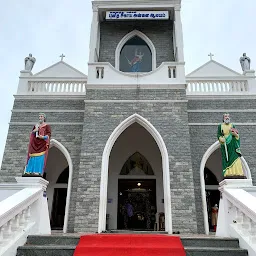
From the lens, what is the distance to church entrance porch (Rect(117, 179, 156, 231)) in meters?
11.4

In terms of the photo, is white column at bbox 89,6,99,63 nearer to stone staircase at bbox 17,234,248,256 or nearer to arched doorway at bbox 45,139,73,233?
arched doorway at bbox 45,139,73,233

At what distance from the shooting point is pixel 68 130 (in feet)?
34.3

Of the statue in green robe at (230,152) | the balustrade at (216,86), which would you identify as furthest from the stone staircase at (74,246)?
the balustrade at (216,86)

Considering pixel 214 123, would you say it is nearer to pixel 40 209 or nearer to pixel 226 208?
pixel 226 208

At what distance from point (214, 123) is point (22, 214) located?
7.86 metres

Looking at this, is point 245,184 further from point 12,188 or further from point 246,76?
point 246,76

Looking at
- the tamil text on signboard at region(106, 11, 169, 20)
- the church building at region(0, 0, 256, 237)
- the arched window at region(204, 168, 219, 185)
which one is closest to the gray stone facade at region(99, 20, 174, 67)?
the church building at region(0, 0, 256, 237)

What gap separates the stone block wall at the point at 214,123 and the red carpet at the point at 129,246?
17.9 feet

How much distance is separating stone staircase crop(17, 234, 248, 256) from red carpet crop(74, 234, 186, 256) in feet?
0.48

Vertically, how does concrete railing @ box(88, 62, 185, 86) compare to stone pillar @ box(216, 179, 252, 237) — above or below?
above

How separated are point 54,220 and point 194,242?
8.33m

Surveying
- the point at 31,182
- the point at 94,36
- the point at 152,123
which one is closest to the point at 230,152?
the point at 152,123

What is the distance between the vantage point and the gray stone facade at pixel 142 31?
12531 mm

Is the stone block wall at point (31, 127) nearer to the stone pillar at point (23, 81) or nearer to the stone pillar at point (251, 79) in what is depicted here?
the stone pillar at point (23, 81)
